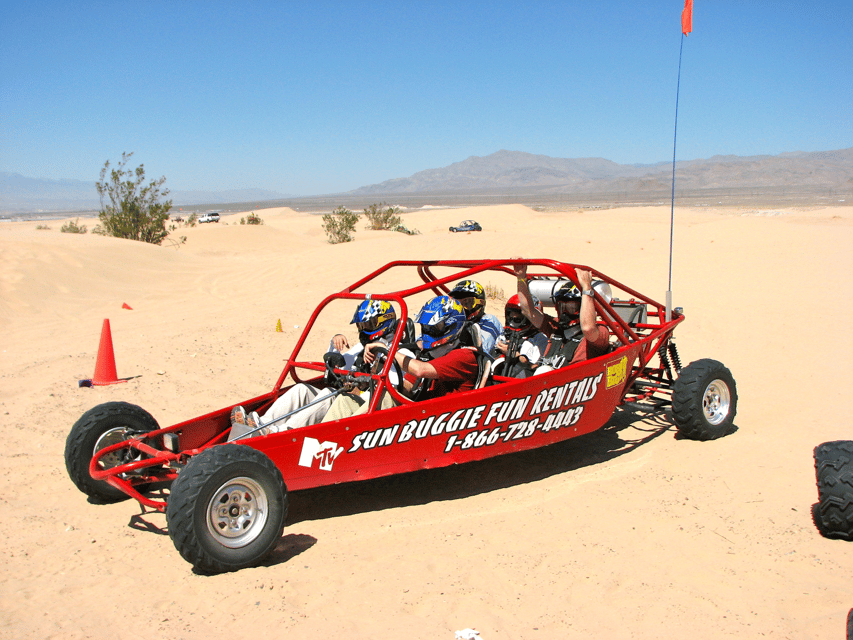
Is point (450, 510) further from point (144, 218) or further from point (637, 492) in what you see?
point (144, 218)

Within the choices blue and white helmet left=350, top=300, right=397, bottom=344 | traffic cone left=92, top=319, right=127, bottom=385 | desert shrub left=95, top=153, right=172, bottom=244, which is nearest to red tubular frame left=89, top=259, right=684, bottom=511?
blue and white helmet left=350, top=300, right=397, bottom=344

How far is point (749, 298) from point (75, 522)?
40.5 ft

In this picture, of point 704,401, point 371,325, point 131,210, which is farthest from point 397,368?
point 131,210

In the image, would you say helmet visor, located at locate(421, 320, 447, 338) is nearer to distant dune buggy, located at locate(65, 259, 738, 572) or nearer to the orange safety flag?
distant dune buggy, located at locate(65, 259, 738, 572)

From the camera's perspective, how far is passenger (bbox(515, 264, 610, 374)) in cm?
597

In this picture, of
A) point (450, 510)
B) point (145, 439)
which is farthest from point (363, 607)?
point (145, 439)

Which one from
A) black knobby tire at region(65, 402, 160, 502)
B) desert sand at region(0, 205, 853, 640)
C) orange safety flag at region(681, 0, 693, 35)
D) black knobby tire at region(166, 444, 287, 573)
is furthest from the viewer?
orange safety flag at region(681, 0, 693, 35)

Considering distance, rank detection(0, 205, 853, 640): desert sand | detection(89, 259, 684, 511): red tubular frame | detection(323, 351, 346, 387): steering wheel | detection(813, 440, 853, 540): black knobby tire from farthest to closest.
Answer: detection(323, 351, 346, 387): steering wheel
detection(89, 259, 684, 511): red tubular frame
detection(813, 440, 853, 540): black knobby tire
detection(0, 205, 853, 640): desert sand

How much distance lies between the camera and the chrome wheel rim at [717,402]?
21.5 ft

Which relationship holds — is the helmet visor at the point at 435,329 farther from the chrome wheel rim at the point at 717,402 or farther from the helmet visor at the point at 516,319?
the chrome wheel rim at the point at 717,402

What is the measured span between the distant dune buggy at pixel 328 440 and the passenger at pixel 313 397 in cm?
19

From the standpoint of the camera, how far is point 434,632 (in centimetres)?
360

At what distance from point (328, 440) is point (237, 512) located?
2.54ft

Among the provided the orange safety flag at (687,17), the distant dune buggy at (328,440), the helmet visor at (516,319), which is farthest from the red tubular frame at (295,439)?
the orange safety flag at (687,17)
